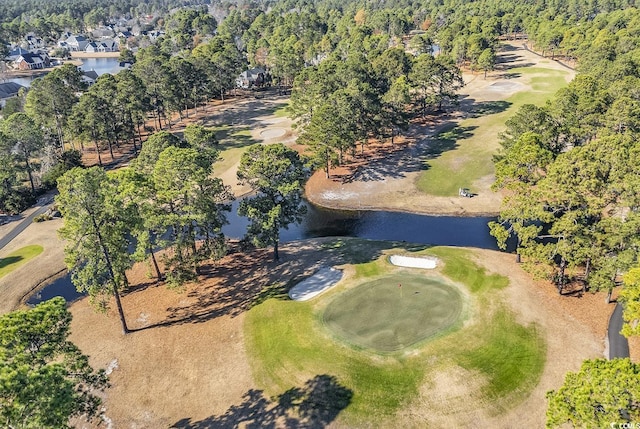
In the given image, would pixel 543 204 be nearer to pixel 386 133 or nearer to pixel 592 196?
pixel 592 196

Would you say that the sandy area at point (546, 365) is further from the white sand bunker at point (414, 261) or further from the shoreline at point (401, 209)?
the shoreline at point (401, 209)

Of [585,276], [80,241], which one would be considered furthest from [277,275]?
[585,276]

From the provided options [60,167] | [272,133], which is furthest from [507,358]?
[272,133]

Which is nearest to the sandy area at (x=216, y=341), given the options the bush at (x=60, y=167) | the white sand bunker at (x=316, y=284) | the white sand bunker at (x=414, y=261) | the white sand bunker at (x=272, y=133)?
the white sand bunker at (x=316, y=284)

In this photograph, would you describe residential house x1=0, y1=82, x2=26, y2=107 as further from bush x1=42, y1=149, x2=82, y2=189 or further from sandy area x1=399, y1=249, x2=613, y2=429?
sandy area x1=399, y1=249, x2=613, y2=429

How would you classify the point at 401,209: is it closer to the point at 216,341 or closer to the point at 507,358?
the point at 507,358
